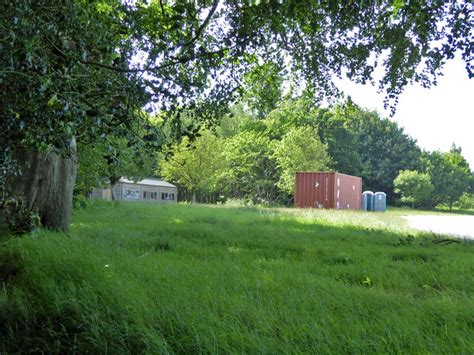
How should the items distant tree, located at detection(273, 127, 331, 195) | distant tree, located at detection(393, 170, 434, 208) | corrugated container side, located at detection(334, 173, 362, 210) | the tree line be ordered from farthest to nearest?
distant tree, located at detection(393, 170, 434, 208)
the tree line
distant tree, located at detection(273, 127, 331, 195)
corrugated container side, located at detection(334, 173, 362, 210)

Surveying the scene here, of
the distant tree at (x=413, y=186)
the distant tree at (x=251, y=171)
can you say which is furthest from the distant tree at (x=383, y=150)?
the distant tree at (x=251, y=171)

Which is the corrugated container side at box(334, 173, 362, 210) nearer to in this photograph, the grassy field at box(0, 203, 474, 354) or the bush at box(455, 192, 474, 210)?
the grassy field at box(0, 203, 474, 354)

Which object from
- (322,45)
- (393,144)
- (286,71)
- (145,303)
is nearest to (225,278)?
(145,303)

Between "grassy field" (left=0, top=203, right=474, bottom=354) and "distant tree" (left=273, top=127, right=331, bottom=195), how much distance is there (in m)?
33.2

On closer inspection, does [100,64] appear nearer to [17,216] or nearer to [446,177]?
[17,216]

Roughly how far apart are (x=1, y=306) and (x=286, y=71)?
24.4 feet

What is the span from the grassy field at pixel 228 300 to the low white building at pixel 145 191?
42976mm

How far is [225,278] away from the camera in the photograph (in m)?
4.87

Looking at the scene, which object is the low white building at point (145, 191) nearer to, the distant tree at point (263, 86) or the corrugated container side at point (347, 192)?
the corrugated container side at point (347, 192)

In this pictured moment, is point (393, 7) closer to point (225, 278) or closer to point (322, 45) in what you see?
point (322, 45)

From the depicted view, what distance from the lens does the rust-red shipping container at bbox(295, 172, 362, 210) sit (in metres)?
26.6

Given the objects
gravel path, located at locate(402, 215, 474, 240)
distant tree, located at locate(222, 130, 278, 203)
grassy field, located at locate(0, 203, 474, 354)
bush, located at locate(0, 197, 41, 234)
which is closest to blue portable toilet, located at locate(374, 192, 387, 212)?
distant tree, located at locate(222, 130, 278, 203)

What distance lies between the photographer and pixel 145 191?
177ft

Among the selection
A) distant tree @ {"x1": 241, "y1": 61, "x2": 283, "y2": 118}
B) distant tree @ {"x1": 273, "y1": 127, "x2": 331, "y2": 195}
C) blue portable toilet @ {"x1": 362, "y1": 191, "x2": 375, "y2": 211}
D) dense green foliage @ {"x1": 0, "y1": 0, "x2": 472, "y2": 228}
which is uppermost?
distant tree @ {"x1": 273, "y1": 127, "x2": 331, "y2": 195}
